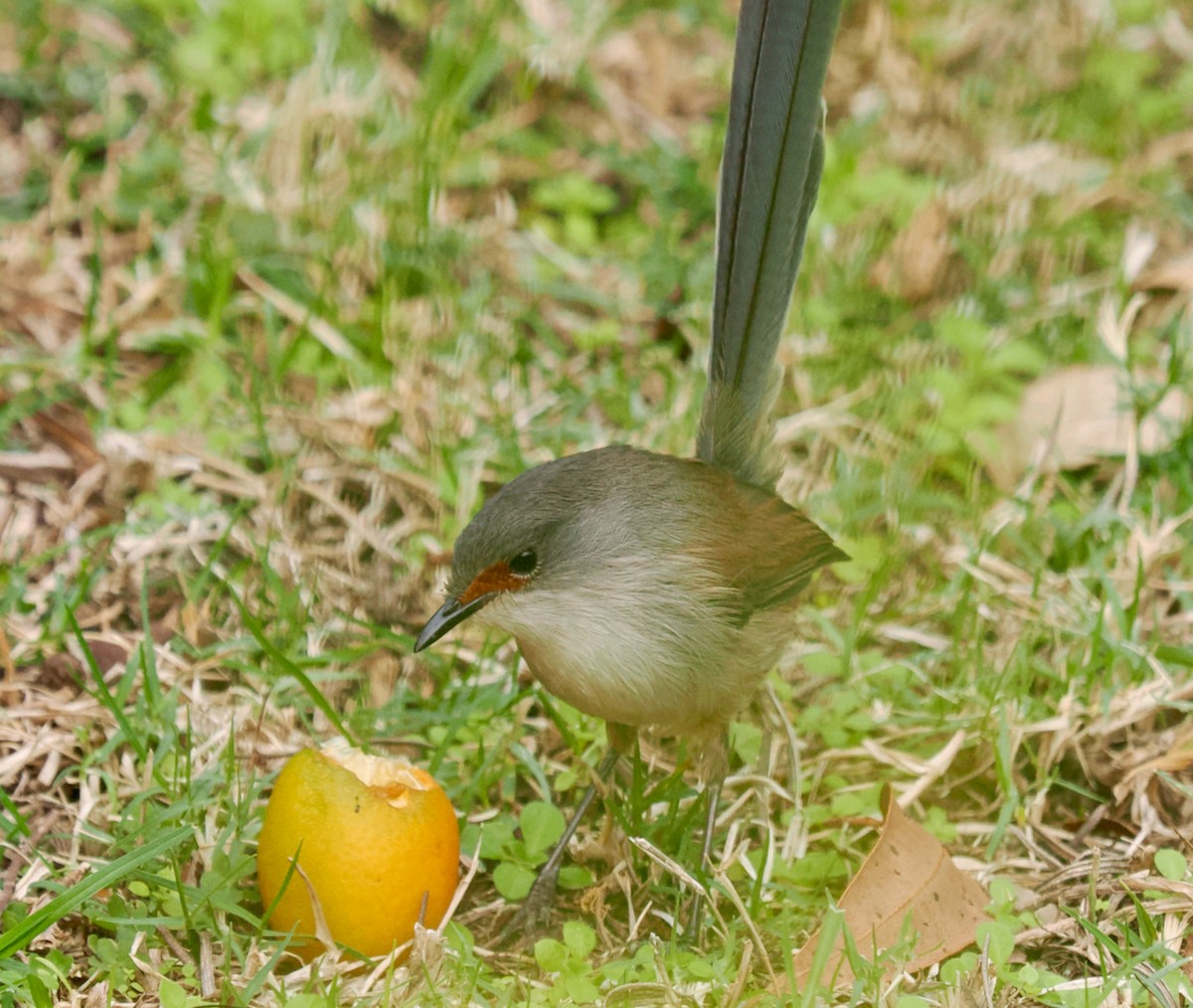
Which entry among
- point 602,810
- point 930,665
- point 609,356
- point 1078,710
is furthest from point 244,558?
point 1078,710

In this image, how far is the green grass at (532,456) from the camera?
377 cm

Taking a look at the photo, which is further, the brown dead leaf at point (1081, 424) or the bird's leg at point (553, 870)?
the brown dead leaf at point (1081, 424)

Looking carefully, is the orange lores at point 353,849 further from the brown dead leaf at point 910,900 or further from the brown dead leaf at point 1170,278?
the brown dead leaf at point 1170,278

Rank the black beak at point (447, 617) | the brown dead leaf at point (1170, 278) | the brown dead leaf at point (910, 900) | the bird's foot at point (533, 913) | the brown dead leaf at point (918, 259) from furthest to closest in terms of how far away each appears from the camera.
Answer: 1. the brown dead leaf at point (918, 259)
2. the brown dead leaf at point (1170, 278)
3. the bird's foot at point (533, 913)
4. the black beak at point (447, 617)
5. the brown dead leaf at point (910, 900)

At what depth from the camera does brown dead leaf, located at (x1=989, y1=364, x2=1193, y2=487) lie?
5.36 metres

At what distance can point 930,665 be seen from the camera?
4.71 meters

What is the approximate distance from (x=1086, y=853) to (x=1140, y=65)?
186 inches

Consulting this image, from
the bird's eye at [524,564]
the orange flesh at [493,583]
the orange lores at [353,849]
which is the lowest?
the orange lores at [353,849]

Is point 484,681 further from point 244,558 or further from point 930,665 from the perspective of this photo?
point 930,665

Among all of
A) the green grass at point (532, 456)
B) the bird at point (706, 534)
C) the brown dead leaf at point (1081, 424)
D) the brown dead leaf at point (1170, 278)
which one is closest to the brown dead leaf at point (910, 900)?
the green grass at point (532, 456)

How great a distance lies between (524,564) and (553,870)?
86 centimetres

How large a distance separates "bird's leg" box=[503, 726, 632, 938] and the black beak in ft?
1.96

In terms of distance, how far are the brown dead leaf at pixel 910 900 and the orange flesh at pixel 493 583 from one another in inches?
43.0

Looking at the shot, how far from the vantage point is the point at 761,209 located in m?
4.11
